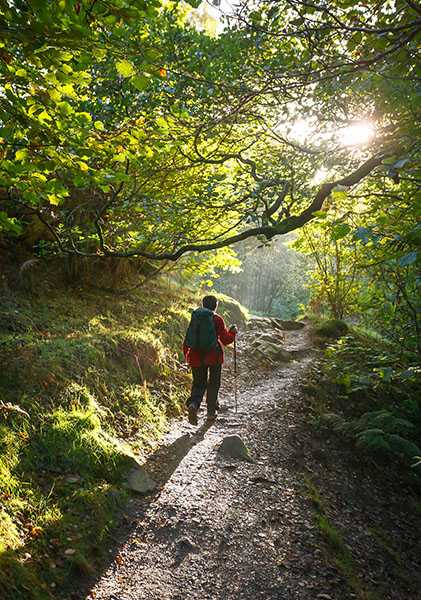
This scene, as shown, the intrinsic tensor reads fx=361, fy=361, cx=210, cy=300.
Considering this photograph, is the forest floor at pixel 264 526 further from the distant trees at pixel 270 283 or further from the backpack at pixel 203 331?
the distant trees at pixel 270 283

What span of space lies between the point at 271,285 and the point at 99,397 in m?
51.3

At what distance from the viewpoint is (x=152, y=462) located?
18.4 ft

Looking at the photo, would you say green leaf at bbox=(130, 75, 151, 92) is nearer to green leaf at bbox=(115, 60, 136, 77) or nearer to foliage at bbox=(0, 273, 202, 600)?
green leaf at bbox=(115, 60, 136, 77)

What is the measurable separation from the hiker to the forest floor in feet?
1.63

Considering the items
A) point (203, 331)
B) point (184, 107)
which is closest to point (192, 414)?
point (203, 331)

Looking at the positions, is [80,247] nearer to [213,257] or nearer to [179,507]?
[213,257]

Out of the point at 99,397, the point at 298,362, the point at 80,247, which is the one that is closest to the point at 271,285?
the point at 298,362

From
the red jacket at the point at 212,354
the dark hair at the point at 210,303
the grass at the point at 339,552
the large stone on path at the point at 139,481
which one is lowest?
the grass at the point at 339,552

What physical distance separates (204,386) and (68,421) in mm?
3056

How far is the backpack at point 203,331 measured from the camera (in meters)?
7.02

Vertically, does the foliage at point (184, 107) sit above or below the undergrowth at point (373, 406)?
above

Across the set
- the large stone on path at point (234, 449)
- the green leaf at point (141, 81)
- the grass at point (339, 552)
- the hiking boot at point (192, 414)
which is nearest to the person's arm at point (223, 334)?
the hiking boot at point (192, 414)

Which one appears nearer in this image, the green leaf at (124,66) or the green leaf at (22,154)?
the green leaf at (124,66)

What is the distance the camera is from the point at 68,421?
491 centimetres
